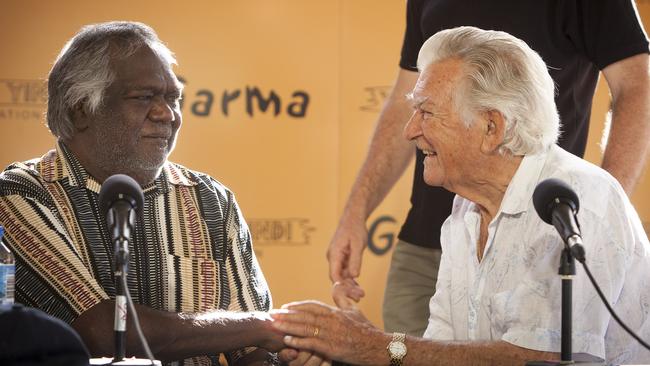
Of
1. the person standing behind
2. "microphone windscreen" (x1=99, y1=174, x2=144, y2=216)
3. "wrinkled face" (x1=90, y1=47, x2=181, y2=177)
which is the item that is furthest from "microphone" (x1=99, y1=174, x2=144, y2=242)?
the person standing behind

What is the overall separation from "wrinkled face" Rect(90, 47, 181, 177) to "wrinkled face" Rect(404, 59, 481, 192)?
2.48 ft

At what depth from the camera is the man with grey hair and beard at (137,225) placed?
2.85 meters

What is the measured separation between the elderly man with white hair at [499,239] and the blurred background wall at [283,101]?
2425 millimetres

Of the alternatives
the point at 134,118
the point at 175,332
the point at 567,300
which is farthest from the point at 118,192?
the point at 567,300

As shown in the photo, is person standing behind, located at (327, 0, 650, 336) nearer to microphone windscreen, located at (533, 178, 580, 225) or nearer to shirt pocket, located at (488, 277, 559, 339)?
shirt pocket, located at (488, 277, 559, 339)

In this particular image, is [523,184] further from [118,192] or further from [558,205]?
[118,192]

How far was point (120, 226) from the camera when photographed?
2.14 m

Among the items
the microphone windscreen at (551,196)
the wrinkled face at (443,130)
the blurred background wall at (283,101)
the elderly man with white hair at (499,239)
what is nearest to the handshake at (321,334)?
the elderly man with white hair at (499,239)

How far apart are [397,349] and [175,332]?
613mm

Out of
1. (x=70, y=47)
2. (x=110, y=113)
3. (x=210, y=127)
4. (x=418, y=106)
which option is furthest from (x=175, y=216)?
(x=210, y=127)

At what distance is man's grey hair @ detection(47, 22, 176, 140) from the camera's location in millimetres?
3008

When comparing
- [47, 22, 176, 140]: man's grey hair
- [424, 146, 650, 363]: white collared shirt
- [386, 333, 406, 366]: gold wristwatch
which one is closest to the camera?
[424, 146, 650, 363]: white collared shirt

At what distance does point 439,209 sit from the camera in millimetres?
3557

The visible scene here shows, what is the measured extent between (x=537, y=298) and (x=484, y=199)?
1.30 ft
